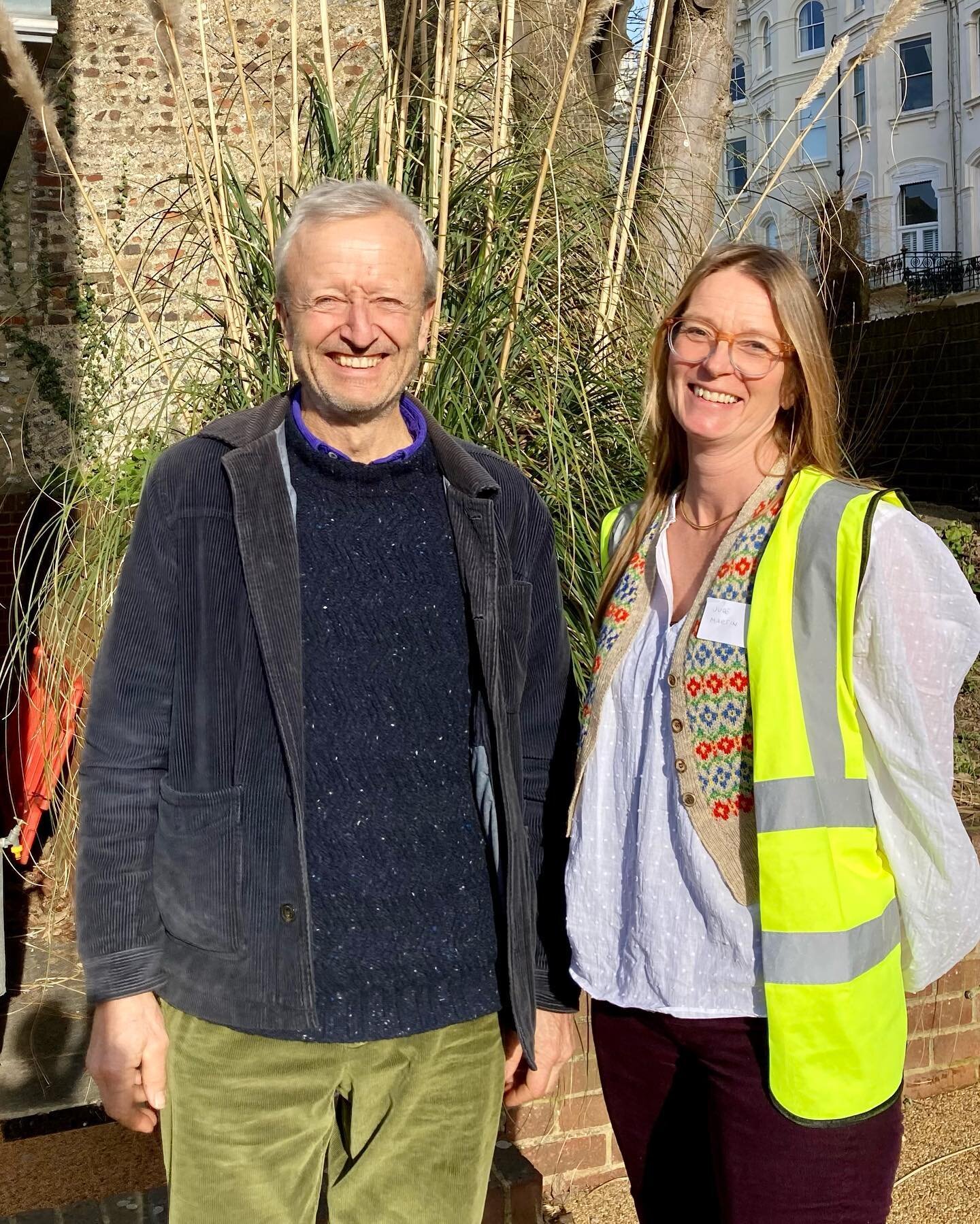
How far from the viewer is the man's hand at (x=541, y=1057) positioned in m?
1.77

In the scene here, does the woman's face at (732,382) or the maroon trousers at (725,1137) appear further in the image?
the woman's face at (732,382)

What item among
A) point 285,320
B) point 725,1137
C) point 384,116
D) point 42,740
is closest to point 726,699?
point 725,1137

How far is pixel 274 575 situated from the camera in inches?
61.3

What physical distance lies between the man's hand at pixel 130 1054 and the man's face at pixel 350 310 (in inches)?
30.9

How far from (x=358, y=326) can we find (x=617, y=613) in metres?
0.53

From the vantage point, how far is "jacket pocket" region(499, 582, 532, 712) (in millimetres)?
1702

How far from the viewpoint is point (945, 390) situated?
36.2 feet

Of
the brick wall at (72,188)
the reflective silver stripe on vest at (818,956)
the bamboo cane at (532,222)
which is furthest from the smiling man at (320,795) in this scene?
the brick wall at (72,188)

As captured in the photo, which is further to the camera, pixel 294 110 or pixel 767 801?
pixel 294 110

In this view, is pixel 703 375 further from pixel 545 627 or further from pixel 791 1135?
pixel 791 1135

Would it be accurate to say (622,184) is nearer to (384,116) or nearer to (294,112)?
(384,116)

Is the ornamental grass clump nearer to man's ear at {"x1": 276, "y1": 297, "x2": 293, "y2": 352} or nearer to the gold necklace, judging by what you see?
the gold necklace

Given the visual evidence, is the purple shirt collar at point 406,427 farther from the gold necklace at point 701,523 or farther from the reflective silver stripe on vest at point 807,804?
the reflective silver stripe on vest at point 807,804

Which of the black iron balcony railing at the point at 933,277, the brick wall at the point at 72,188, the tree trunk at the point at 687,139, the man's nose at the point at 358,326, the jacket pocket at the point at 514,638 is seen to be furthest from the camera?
the black iron balcony railing at the point at 933,277
